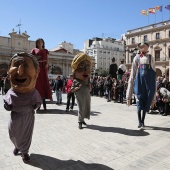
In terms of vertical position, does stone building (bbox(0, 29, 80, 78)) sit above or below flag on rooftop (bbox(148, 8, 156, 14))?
below

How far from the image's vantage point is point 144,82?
5.39m

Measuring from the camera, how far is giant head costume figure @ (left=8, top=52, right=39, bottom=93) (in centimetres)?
337

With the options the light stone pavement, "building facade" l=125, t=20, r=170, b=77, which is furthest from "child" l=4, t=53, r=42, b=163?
"building facade" l=125, t=20, r=170, b=77

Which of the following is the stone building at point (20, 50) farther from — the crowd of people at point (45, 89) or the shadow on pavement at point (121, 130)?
the shadow on pavement at point (121, 130)

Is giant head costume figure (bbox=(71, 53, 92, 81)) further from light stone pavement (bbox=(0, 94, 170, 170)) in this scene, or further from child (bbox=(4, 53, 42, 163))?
child (bbox=(4, 53, 42, 163))

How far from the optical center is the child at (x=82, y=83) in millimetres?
5383

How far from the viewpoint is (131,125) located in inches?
220

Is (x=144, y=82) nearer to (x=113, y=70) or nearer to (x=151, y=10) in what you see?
(x=113, y=70)

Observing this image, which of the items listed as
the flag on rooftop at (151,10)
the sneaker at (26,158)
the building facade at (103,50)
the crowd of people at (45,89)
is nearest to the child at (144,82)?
the crowd of people at (45,89)

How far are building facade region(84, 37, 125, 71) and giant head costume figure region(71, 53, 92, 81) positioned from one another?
77864 mm

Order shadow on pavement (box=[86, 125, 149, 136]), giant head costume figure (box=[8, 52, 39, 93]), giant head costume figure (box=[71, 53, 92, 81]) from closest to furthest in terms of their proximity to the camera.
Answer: giant head costume figure (box=[8, 52, 39, 93]), shadow on pavement (box=[86, 125, 149, 136]), giant head costume figure (box=[71, 53, 92, 81])

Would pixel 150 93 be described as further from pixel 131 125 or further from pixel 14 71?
pixel 14 71

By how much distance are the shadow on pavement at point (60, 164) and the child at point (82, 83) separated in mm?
2080

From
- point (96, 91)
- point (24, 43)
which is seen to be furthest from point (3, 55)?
point (96, 91)
